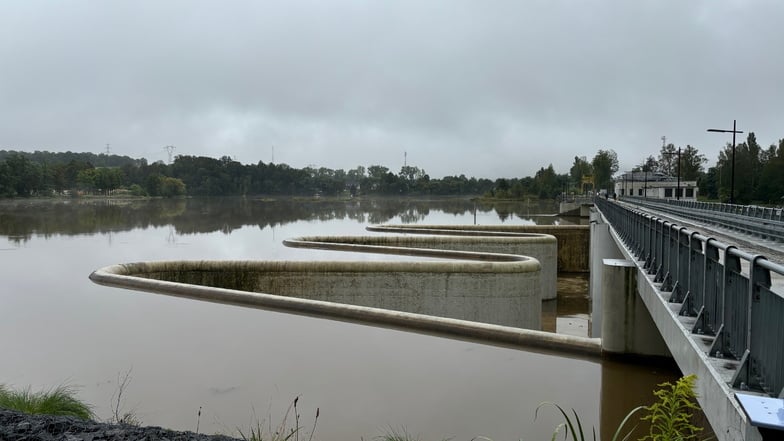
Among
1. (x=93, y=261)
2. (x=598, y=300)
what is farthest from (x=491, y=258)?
(x=93, y=261)

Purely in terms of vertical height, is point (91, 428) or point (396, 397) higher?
point (91, 428)

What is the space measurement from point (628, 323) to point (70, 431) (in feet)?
26.2

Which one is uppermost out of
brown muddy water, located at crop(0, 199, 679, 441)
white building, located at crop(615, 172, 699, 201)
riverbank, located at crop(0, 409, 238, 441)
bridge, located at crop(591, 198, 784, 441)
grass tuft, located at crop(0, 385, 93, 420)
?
white building, located at crop(615, 172, 699, 201)

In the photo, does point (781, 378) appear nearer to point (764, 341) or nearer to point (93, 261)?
point (764, 341)

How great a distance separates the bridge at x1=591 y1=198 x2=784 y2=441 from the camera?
148 inches

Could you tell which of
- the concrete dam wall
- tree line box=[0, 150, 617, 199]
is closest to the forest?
tree line box=[0, 150, 617, 199]

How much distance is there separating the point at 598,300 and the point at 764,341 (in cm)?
1561

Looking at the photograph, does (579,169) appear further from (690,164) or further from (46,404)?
(46,404)

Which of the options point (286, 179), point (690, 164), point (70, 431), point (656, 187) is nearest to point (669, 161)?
point (690, 164)

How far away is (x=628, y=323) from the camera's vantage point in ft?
31.1

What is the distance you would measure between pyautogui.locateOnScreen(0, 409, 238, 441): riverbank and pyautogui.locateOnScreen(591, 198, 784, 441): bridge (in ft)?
14.0

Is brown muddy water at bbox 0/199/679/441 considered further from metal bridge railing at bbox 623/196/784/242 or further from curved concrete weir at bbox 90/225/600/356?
metal bridge railing at bbox 623/196/784/242

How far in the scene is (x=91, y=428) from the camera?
5.55 m

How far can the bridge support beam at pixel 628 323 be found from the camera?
9.38m
